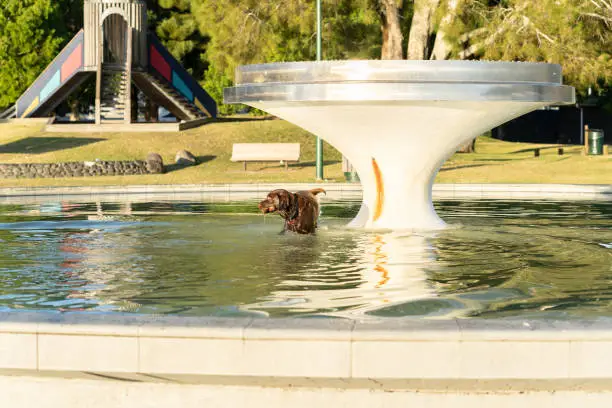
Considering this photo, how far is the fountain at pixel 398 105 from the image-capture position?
1263 cm

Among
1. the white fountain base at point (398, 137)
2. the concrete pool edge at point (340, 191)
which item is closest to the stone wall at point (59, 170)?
the concrete pool edge at point (340, 191)

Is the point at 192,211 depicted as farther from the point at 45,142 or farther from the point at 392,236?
the point at 45,142

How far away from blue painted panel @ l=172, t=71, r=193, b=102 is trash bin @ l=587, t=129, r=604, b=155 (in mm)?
16281

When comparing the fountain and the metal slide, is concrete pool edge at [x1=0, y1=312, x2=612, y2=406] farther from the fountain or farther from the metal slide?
the metal slide

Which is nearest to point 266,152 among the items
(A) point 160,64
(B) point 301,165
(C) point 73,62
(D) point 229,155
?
(B) point 301,165

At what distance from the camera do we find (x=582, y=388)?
18.7 feet

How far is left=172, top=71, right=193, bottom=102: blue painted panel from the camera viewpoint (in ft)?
149

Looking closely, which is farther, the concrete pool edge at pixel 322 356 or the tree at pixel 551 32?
the tree at pixel 551 32

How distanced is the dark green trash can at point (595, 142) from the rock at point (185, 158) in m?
13.1

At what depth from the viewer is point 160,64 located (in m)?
45.1

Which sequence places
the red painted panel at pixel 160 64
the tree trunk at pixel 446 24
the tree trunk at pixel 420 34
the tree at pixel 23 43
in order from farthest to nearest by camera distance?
the tree at pixel 23 43, the red painted panel at pixel 160 64, the tree trunk at pixel 420 34, the tree trunk at pixel 446 24

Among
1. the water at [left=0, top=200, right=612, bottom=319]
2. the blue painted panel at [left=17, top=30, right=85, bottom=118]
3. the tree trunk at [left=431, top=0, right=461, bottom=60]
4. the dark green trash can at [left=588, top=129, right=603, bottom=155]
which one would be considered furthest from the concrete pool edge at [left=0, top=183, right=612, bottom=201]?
the blue painted panel at [left=17, top=30, right=85, bottom=118]

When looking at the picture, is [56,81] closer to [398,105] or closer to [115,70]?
[115,70]

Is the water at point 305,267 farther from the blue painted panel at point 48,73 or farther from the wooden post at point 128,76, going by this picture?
the blue painted panel at point 48,73
